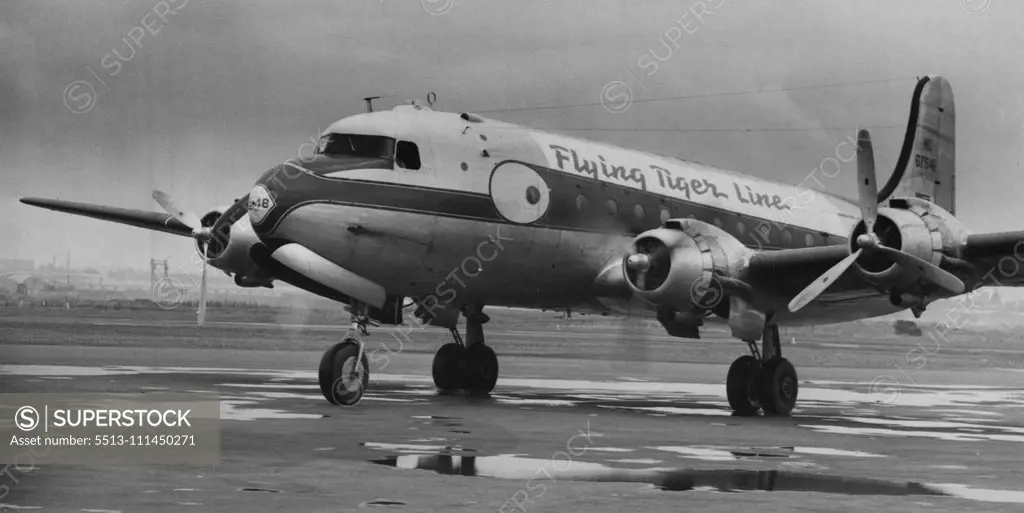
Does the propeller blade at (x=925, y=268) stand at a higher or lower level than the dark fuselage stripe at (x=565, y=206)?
lower

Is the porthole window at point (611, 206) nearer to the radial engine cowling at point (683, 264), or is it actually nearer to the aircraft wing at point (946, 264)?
the radial engine cowling at point (683, 264)

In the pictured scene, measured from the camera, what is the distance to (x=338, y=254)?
701 inches

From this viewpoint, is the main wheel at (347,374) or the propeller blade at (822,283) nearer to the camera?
the propeller blade at (822,283)

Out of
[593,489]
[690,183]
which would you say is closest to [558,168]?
[690,183]

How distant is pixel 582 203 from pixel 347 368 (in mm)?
4677

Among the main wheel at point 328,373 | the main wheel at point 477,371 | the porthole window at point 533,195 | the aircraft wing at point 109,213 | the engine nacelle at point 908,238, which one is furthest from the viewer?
the aircraft wing at point 109,213

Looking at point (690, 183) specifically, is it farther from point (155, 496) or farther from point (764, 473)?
point (155, 496)

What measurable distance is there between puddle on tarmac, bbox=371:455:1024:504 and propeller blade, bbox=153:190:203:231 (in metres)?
10.5

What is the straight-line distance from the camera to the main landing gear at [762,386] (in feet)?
65.3

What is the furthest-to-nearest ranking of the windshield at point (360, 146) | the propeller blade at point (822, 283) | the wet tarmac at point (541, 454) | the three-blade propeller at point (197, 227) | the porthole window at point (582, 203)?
the three-blade propeller at point (197, 227) < the porthole window at point (582, 203) < the windshield at point (360, 146) < the propeller blade at point (822, 283) < the wet tarmac at point (541, 454)

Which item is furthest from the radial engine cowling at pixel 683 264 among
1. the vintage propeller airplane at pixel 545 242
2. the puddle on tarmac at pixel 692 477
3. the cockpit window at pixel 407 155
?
the puddle on tarmac at pixel 692 477

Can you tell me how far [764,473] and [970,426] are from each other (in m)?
8.00

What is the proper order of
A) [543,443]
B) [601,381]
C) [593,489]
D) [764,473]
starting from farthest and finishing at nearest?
[601,381] → [543,443] → [764,473] → [593,489]

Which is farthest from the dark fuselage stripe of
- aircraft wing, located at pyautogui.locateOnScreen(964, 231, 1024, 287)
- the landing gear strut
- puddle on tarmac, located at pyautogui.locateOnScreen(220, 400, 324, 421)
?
aircraft wing, located at pyautogui.locateOnScreen(964, 231, 1024, 287)
